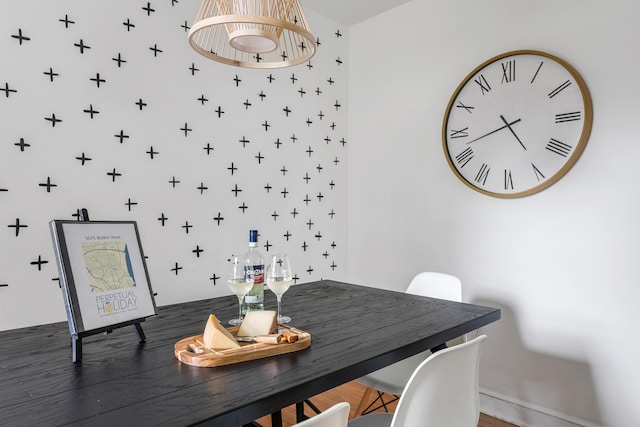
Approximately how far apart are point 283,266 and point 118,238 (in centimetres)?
50

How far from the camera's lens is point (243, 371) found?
3.30 feet

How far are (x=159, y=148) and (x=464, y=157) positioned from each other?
169 cm

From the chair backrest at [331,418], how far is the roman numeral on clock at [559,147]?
1.79 m

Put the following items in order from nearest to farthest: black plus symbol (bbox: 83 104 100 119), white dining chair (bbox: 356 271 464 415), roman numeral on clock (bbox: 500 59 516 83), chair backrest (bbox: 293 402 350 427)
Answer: chair backrest (bbox: 293 402 350 427)
white dining chair (bbox: 356 271 464 415)
black plus symbol (bbox: 83 104 100 119)
roman numeral on clock (bbox: 500 59 516 83)

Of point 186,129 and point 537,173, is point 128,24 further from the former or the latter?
point 537,173

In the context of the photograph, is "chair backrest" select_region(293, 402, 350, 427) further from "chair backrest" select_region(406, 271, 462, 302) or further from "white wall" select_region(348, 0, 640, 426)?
"white wall" select_region(348, 0, 640, 426)

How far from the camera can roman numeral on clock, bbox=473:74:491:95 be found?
7.52 ft

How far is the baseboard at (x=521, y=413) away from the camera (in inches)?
80.0

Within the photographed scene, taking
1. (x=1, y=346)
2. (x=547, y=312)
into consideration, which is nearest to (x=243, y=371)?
(x=1, y=346)

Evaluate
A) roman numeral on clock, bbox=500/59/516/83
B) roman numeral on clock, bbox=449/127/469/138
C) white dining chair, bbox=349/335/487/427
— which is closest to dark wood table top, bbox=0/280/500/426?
white dining chair, bbox=349/335/487/427

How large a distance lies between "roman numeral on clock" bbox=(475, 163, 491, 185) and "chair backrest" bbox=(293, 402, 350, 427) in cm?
182

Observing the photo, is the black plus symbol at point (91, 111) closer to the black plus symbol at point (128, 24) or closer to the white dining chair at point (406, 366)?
the black plus symbol at point (128, 24)

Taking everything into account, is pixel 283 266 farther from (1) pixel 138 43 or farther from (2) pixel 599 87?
(2) pixel 599 87

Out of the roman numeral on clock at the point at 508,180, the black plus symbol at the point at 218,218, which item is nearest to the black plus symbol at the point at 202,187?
the black plus symbol at the point at 218,218
